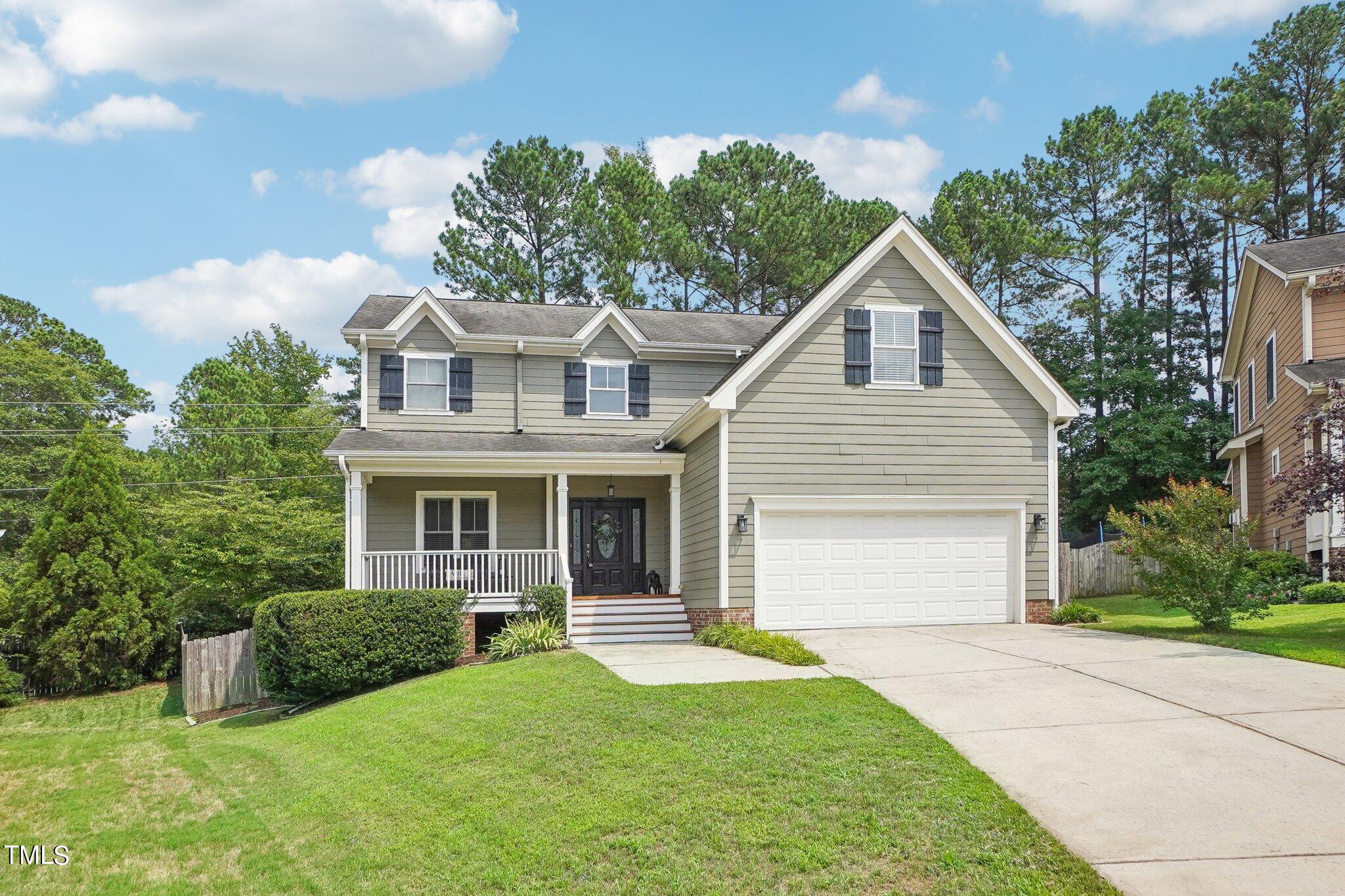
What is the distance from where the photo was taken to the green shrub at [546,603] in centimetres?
1634

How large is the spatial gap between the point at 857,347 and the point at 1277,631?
7.50 metres

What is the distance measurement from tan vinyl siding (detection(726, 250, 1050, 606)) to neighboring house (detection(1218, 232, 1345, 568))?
6197 mm

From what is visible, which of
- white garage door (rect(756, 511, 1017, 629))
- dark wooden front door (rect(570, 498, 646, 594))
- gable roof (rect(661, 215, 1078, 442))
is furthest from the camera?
dark wooden front door (rect(570, 498, 646, 594))

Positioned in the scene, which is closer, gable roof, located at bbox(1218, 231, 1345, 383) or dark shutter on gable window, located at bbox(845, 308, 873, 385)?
dark shutter on gable window, located at bbox(845, 308, 873, 385)

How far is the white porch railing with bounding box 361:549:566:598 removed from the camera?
17281 millimetres

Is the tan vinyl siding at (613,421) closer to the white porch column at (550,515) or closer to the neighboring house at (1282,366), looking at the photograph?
the white porch column at (550,515)

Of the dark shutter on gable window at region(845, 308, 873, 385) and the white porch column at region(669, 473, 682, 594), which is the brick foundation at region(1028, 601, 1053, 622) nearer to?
the dark shutter on gable window at region(845, 308, 873, 385)

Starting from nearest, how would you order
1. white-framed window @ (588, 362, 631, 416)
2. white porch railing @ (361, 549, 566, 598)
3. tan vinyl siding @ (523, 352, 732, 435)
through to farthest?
white porch railing @ (361, 549, 566, 598) → tan vinyl siding @ (523, 352, 732, 435) → white-framed window @ (588, 362, 631, 416)

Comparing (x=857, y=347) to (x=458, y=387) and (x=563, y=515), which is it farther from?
(x=458, y=387)

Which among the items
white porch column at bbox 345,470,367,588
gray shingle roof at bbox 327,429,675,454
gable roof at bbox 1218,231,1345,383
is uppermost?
gable roof at bbox 1218,231,1345,383

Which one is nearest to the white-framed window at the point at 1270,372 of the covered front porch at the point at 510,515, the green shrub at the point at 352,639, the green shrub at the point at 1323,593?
the green shrub at the point at 1323,593

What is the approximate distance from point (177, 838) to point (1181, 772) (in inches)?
311

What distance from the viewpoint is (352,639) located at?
47.1 feet

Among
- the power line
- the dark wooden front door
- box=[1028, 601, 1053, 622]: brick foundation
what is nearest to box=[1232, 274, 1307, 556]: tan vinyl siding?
box=[1028, 601, 1053, 622]: brick foundation
